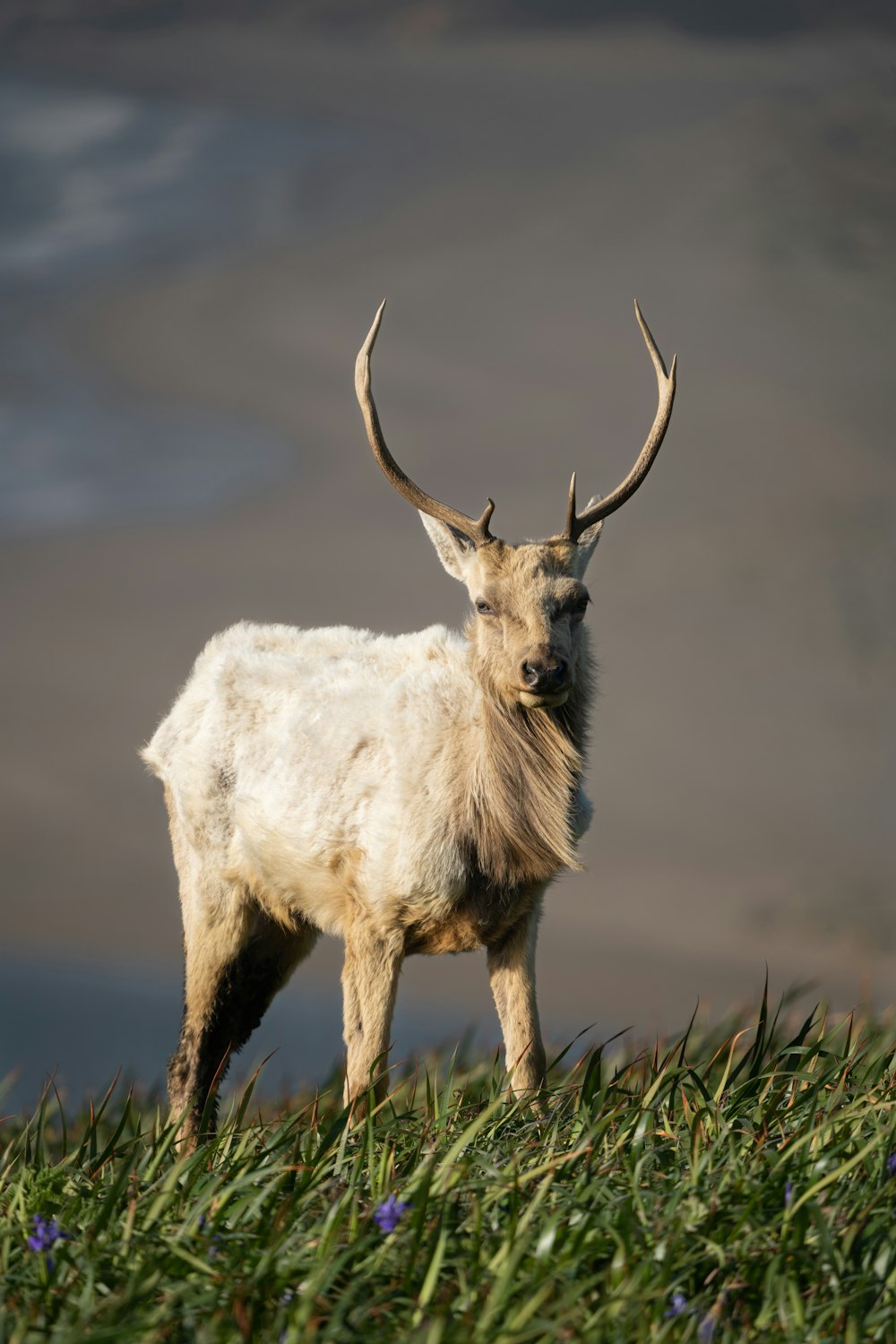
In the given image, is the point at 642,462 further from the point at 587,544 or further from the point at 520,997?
the point at 520,997

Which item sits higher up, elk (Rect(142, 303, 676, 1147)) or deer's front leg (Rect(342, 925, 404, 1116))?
elk (Rect(142, 303, 676, 1147))

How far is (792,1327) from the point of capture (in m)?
3.71

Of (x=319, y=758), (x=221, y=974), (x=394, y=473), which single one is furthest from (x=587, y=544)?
(x=221, y=974)

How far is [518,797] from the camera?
6746mm

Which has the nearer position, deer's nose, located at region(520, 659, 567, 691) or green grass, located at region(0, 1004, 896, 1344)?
green grass, located at region(0, 1004, 896, 1344)

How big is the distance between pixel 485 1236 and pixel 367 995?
269 cm

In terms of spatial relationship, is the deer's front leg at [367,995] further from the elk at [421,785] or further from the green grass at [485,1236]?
the green grass at [485,1236]

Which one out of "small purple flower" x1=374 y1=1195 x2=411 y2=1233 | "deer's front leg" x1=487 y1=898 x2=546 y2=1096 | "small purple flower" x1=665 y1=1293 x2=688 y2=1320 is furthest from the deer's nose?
"small purple flower" x1=665 y1=1293 x2=688 y2=1320

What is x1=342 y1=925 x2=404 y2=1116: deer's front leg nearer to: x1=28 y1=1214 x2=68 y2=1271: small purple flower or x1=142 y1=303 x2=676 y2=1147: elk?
x1=142 y1=303 x2=676 y2=1147: elk

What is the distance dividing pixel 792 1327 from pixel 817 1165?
2.87ft

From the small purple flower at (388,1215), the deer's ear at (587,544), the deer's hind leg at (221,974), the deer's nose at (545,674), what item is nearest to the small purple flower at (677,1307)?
the small purple flower at (388,1215)

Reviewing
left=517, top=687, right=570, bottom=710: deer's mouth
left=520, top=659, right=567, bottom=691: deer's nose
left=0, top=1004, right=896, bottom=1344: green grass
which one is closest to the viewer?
left=0, top=1004, right=896, bottom=1344: green grass

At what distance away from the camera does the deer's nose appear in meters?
6.30

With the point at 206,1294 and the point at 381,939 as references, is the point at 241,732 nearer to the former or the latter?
the point at 381,939
